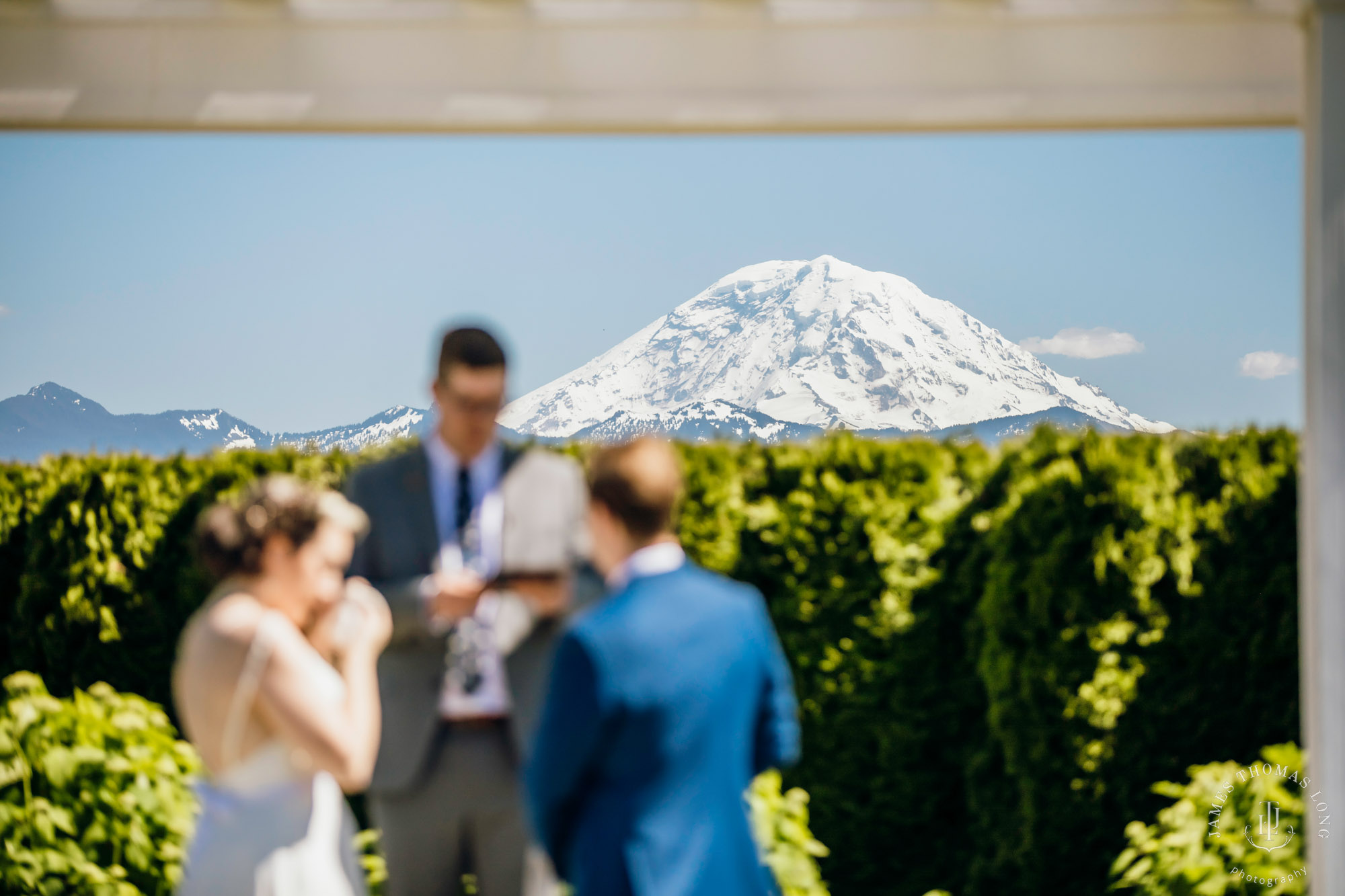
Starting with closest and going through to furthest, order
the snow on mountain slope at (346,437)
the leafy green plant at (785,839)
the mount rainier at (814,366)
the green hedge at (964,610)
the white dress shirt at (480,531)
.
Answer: the white dress shirt at (480,531) → the leafy green plant at (785,839) → the green hedge at (964,610) → the snow on mountain slope at (346,437) → the mount rainier at (814,366)

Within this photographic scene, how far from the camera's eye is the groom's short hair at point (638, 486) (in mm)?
1886

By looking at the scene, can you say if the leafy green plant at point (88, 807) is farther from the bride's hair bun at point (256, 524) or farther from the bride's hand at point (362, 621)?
the bride's hair bun at point (256, 524)

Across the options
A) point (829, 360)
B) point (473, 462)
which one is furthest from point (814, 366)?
point (473, 462)

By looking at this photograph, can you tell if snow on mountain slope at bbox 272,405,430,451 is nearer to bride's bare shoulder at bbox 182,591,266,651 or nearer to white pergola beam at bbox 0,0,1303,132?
white pergola beam at bbox 0,0,1303,132

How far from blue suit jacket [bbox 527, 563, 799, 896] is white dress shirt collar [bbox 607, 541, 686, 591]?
18 millimetres

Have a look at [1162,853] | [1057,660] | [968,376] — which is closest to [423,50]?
[1057,660]

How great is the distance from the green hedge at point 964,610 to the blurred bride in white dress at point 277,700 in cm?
229

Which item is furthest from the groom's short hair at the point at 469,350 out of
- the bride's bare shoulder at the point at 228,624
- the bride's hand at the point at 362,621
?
the bride's bare shoulder at the point at 228,624

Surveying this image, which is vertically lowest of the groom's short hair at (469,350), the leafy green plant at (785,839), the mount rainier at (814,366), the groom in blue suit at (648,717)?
the leafy green plant at (785,839)

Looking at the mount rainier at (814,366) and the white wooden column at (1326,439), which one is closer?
the white wooden column at (1326,439)

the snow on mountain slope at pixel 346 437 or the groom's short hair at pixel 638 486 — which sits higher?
the snow on mountain slope at pixel 346 437

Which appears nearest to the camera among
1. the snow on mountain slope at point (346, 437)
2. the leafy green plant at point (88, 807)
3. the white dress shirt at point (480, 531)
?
the white dress shirt at point (480, 531)

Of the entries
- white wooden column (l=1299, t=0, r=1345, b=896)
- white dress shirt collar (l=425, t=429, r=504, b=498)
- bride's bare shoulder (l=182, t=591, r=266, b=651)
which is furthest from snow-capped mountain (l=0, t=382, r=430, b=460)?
white wooden column (l=1299, t=0, r=1345, b=896)

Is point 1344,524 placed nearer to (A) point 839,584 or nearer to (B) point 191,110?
(A) point 839,584
